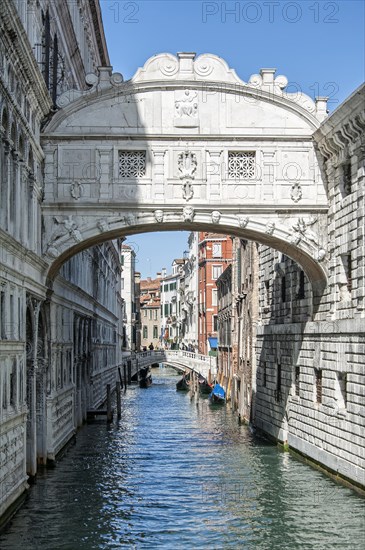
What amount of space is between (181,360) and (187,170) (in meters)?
35.8

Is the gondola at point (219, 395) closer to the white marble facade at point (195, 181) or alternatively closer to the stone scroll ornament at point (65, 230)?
the white marble facade at point (195, 181)

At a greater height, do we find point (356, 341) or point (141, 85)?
point (141, 85)

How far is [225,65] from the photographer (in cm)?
1973

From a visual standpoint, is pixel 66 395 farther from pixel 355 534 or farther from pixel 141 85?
pixel 355 534

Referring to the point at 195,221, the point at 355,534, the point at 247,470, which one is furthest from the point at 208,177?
the point at 355,534

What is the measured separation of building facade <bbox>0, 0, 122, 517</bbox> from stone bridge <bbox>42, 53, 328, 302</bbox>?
35 cm

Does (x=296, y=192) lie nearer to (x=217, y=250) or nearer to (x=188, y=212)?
(x=188, y=212)

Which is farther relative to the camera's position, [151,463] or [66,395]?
[66,395]

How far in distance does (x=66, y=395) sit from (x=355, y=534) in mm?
11278

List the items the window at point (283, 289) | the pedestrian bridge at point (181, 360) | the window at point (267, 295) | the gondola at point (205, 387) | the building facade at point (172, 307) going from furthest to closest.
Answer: the building facade at point (172, 307) → the pedestrian bridge at point (181, 360) → the gondola at point (205, 387) → the window at point (267, 295) → the window at point (283, 289)

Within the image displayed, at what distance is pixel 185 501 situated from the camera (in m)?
17.3

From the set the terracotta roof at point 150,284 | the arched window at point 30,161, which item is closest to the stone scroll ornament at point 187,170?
the arched window at point 30,161

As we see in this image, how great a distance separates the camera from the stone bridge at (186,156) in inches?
778

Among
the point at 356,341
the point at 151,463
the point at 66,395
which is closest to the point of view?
the point at 356,341
